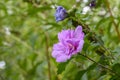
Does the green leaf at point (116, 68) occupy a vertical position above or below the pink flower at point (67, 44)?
below

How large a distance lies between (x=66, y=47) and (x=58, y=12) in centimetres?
12

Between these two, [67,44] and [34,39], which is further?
[34,39]

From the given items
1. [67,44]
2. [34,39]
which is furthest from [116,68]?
[34,39]

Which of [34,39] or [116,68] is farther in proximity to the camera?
[34,39]

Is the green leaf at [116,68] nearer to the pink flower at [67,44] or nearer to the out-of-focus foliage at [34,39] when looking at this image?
the pink flower at [67,44]

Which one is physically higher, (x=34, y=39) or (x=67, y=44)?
(x=67, y=44)

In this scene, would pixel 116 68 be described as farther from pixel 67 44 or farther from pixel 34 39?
pixel 34 39

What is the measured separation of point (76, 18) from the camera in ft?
3.04

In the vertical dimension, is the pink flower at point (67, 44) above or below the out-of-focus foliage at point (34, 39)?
above

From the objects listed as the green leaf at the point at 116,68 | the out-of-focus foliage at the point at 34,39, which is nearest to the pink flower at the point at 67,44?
the green leaf at the point at 116,68

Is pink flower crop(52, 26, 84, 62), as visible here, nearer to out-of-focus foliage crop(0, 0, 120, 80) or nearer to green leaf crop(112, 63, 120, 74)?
green leaf crop(112, 63, 120, 74)

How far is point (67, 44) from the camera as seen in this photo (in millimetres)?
841

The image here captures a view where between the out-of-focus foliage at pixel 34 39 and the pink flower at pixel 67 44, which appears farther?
the out-of-focus foliage at pixel 34 39

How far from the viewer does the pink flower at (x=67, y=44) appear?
2.68ft
